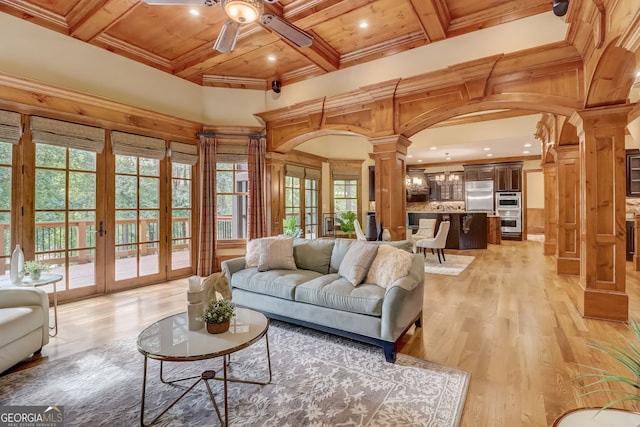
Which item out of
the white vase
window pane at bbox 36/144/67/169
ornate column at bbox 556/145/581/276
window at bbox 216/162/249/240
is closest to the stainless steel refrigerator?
ornate column at bbox 556/145/581/276

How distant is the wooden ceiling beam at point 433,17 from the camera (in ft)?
11.2

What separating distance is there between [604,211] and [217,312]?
4.02 m

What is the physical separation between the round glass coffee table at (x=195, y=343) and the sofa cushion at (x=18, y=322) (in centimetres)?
111

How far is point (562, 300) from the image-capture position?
13.3 ft

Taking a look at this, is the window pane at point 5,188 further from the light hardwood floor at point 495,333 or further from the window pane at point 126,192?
the light hardwood floor at point 495,333

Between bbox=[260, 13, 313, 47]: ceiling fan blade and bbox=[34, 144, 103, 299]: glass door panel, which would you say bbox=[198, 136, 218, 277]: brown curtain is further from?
bbox=[260, 13, 313, 47]: ceiling fan blade

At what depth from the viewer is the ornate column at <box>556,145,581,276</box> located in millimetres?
5309

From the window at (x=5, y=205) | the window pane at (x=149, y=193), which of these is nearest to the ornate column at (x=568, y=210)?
the window pane at (x=149, y=193)

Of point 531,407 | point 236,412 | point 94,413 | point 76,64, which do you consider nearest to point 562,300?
point 531,407

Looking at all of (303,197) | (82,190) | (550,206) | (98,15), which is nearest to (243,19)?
(98,15)

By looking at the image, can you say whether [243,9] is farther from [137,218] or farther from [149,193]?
[137,218]

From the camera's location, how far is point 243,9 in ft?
8.30

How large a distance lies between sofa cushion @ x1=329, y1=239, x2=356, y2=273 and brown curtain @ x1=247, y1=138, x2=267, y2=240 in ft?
8.08

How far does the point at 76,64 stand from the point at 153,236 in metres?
2.55
